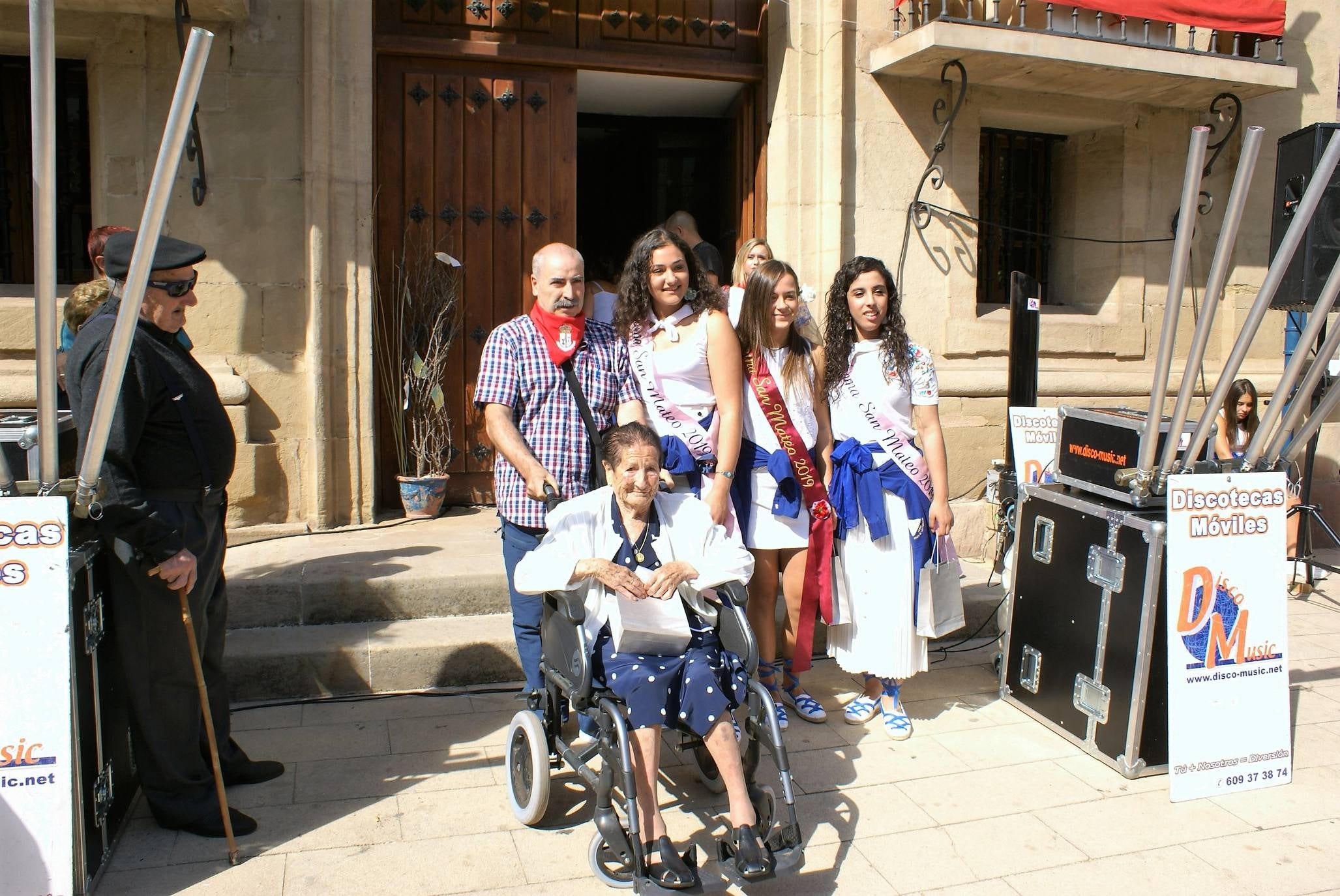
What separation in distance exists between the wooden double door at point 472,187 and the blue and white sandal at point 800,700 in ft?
8.92

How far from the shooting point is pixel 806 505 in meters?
4.17

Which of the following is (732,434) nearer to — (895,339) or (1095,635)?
(895,339)

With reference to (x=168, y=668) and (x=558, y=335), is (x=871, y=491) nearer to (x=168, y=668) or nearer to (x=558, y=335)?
(x=558, y=335)

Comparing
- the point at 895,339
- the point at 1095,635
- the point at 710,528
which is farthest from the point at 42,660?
the point at 1095,635

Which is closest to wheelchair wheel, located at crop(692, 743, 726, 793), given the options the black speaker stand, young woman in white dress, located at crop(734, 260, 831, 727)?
young woman in white dress, located at crop(734, 260, 831, 727)

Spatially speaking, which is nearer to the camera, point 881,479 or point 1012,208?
point 881,479

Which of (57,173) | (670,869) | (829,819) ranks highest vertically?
(57,173)

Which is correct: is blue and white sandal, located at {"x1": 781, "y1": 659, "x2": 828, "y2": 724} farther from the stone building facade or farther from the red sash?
the stone building facade

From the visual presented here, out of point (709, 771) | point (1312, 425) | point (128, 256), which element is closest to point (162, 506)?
point (128, 256)

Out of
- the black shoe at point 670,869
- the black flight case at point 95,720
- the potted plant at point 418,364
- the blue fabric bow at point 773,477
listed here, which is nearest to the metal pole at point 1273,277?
the blue fabric bow at point 773,477

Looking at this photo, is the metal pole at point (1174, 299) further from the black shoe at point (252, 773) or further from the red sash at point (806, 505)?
the black shoe at point (252, 773)

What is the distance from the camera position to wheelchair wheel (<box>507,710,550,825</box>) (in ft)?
10.6

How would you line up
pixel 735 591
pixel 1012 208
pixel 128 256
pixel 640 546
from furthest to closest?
pixel 1012 208, pixel 640 546, pixel 735 591, pixel 128 256

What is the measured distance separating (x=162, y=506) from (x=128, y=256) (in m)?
0.74
